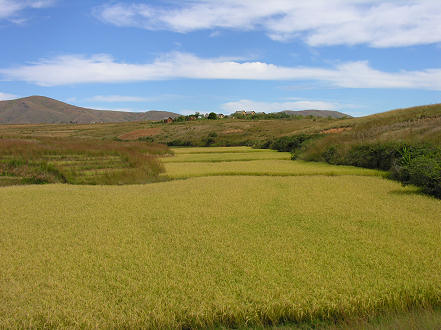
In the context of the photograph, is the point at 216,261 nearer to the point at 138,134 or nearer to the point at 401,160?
the point at 401,160

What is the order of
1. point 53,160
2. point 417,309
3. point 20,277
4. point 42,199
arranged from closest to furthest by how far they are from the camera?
point 417,309, point 20,277, point 42,199, point 53,160

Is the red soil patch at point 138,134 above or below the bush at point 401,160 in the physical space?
above

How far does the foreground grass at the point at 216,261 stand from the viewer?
3.34m

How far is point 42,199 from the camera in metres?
8.20

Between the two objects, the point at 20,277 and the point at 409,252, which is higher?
the point at 409,252

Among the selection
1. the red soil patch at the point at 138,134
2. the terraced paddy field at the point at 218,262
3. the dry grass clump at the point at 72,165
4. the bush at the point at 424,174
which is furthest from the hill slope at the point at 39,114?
the terraced paddy field at the point at 218,262

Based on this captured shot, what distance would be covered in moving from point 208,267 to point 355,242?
212 cm

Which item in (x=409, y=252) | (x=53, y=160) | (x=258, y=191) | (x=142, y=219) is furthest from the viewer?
(x=53, y=160)

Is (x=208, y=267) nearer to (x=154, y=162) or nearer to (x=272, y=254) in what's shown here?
(x=272, y=254)

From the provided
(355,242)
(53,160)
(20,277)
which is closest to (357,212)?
(355,242)

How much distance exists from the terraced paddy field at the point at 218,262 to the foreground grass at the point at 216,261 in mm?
15

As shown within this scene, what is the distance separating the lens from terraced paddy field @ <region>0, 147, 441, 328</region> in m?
3.33

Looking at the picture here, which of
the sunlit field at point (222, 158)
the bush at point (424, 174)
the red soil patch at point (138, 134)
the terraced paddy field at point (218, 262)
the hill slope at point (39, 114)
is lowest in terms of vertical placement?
the terraced paddy field at point (218, 262)

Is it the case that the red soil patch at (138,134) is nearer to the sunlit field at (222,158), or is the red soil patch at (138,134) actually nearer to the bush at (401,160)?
the sunlit field at (222,158)
